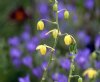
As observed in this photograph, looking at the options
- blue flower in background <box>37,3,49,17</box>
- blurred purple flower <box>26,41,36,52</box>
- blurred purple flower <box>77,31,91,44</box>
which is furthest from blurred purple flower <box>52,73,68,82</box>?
blue flower in background <box>37,3,49,17</box>

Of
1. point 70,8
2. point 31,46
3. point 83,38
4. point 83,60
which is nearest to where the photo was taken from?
point 83,60

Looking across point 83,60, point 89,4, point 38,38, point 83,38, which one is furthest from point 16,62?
point 89,4

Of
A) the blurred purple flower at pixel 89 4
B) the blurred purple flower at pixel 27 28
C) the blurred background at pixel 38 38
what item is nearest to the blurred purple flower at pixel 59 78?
the blurred background at pixel 38 38

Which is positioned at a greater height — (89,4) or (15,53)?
(89,4)

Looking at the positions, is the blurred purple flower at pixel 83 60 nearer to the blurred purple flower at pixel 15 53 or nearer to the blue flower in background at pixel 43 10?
the blurred purple flower at pixel 15 53

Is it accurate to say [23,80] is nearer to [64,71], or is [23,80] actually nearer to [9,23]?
[64,71]

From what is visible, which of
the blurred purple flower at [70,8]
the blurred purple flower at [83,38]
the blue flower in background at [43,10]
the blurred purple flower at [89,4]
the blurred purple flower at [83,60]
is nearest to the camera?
the blurred purple flower at [83,60]

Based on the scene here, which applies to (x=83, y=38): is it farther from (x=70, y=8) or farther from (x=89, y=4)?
(x=70, y=8)

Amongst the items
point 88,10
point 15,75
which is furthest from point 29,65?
point 88,10
